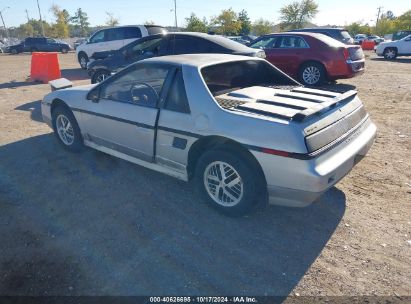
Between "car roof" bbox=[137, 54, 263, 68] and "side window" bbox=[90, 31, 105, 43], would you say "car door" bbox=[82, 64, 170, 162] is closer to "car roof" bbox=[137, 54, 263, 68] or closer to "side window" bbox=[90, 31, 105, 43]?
"car roof" bbox=[137, 54, 263, 68]

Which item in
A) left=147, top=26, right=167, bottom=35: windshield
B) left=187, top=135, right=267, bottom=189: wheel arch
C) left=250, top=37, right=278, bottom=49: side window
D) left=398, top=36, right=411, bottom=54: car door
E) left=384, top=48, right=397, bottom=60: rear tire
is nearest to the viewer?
left=187, top=135, right=267, bottom=189: wheel arch

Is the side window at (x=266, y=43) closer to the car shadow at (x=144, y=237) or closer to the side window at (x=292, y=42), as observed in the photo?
the side window at (x=292, y=42)

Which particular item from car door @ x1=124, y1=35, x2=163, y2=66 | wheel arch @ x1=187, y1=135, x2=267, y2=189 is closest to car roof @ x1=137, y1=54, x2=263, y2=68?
wheel arch @ x1=187, y1=135, x2=267, y2=189

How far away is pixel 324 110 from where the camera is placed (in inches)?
116

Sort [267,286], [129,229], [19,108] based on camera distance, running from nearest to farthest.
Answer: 1. [267,286]
2. [129,229]
3. [19,108]

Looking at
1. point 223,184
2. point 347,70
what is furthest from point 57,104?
point 347,70

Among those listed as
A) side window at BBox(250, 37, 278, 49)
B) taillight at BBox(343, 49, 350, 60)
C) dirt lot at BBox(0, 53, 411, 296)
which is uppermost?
side window at BBox(250, 37, 278, 49)

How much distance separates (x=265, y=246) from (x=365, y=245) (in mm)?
903

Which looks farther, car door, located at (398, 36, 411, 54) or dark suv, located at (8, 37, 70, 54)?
dark suv, located at (8, 37, 70, 54)

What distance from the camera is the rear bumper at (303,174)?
8.58 ft

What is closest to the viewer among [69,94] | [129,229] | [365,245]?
[365,245]

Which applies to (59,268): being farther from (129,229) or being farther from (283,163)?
(283,163)

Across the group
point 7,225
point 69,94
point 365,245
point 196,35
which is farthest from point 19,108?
point 365,245

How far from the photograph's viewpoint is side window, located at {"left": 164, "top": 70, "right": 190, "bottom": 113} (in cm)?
329
